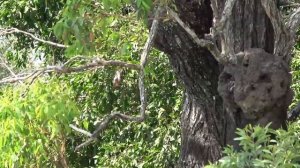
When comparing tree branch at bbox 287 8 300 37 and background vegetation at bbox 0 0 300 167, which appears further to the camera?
tree branch at bbox 287 8 300 37

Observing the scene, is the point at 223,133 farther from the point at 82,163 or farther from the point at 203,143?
the point at 82,163

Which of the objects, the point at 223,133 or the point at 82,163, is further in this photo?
the point at 82,163

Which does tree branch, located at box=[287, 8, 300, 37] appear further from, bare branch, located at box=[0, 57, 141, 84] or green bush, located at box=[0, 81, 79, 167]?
green bush, located at box=[0, 81, 79, 167]

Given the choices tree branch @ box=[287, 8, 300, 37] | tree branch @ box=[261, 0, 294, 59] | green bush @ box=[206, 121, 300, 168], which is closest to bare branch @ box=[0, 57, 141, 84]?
tree branch @ box=[261, 0, 294, 59]

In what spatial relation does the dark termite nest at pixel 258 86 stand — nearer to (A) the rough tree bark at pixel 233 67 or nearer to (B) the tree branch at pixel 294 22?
(A) the rough tree bark at pixel 233 67

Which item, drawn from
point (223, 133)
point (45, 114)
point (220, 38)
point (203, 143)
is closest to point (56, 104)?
point (45, 114)

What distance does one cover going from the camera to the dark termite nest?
3131mm

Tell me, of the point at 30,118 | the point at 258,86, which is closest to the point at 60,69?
the point at 30,118

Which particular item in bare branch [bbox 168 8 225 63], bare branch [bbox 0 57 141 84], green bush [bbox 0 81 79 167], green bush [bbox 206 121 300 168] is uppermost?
bare branch [bbox 168 8 225 63]

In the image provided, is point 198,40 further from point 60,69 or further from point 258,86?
point 60,69

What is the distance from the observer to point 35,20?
6.35 meters

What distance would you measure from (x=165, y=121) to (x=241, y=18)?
2348 mm

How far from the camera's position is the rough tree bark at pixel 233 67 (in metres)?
3.15

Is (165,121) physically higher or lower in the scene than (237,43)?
lower
